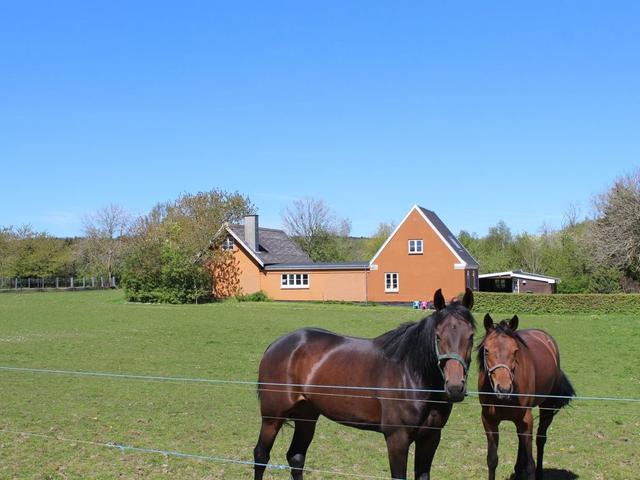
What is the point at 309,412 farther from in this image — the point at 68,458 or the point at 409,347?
the point at 68,458

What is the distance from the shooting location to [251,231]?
169 feet

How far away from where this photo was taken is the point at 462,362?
504 centimetres

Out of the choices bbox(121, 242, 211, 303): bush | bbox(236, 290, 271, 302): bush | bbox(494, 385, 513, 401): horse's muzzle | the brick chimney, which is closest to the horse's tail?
bbox(494, 385, 513, 401): horse's muzzle

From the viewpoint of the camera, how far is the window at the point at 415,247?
152 feet

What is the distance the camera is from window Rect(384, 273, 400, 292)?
46812 millimetres

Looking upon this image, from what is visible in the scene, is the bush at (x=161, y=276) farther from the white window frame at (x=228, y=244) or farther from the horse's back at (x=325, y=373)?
the horse's back at (x=325, y=373)

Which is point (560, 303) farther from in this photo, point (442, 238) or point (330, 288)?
point (330, 288)

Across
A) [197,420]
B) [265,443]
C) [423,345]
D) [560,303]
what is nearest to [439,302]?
[423,345]

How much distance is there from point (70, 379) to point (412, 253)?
3434cm

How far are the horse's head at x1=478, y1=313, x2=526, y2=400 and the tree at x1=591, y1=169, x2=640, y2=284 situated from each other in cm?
4731

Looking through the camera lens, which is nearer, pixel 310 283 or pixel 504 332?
pixel 504 332

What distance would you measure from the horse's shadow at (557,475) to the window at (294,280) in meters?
41.1

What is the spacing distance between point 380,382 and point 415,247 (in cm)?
4139

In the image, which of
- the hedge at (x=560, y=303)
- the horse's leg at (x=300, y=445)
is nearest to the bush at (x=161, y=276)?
Result: the hedge at (x=560, y=303)
